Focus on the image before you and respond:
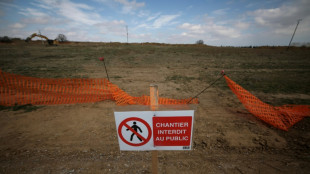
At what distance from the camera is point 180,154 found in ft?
9.73

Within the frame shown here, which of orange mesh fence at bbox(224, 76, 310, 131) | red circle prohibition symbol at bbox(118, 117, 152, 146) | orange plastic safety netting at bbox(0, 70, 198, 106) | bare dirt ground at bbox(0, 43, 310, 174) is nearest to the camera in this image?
red circle prohibition symbol at bbox(118, 117, 152, 146)

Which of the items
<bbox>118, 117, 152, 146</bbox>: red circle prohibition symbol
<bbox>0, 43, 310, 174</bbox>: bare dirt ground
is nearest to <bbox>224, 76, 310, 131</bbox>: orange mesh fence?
<bbox>0, 43, 310, 174</bbox>: bare dirt ground

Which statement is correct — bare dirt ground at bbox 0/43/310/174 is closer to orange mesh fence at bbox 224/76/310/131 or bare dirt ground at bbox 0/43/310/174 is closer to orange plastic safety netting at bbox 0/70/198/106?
orange mesh fence at bbox 224/76/310/131

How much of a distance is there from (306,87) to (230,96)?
5327mm

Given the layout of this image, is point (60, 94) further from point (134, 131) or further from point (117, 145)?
point (134, 131)

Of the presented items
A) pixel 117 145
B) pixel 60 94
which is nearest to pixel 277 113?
pixel 117 145

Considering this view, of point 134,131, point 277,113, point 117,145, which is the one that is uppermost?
point 134,131

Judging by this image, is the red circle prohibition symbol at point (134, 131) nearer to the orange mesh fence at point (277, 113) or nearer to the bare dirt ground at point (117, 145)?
the bare dirt ground at point (117, 145)

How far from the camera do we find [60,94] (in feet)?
21.1

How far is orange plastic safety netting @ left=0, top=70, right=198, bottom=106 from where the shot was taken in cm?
551

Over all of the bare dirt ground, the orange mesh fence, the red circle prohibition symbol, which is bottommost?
the bare dirt ground

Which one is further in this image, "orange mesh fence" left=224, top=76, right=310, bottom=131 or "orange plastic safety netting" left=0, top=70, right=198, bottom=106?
"orange plastic safety netting" left=0, top=70, right=198, bottom=106

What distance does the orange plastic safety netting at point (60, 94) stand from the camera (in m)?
5.51

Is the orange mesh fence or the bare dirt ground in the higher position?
the orange mesh fence
